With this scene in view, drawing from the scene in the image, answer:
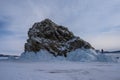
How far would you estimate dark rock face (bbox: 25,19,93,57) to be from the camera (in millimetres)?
57594

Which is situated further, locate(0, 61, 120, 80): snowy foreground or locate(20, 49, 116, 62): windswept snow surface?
locate(20, 49, 116, 62): windswept snow surface

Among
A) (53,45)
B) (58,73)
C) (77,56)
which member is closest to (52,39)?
(53,45)

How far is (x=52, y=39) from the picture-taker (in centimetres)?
6294

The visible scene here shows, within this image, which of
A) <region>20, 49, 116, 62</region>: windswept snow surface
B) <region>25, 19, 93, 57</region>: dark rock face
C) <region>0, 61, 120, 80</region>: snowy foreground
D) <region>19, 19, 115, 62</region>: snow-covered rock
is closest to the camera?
<region>0, 61, 120, 80</region>: snowy foreground

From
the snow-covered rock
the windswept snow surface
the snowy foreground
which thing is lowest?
the snowy foreground

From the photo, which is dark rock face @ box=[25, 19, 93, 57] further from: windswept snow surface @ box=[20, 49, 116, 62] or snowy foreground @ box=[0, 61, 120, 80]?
snowy foreground @ box=[0, 61, 120, 80]

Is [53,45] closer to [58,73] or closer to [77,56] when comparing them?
[77,56]

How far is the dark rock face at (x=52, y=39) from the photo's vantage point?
57.6 metres

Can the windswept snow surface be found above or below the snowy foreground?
above

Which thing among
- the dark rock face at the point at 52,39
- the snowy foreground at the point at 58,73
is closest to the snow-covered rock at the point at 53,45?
the dark rock face at the point at 52,39

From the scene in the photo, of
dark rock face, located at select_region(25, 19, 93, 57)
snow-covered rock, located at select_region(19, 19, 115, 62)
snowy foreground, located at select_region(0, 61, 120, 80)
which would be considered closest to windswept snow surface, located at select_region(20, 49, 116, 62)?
snow-covered rock, located at select_region(19, 19, 115, 62)

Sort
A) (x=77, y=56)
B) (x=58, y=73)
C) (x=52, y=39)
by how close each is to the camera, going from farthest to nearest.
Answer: (x=52, y=39) → (x=77, y=56) → (x=58, y=73)

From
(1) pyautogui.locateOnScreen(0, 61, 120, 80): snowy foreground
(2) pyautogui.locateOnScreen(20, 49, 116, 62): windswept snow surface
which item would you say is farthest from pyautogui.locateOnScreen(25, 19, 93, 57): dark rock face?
(1) pyautogui.locateOnScreen(0, 61, 120, 80): snowy foreground

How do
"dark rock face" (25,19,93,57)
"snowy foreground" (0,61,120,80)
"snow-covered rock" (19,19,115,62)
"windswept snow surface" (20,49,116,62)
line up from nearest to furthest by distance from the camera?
1. "snowy foreground" (0,61,120,80)
2. "windswept snow surface" (20,49,116,62)
3. "snow-covered rock" (19,19,115,62)
4. "dark rock face" (25,19,93,57)
